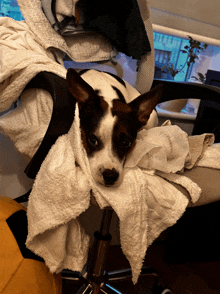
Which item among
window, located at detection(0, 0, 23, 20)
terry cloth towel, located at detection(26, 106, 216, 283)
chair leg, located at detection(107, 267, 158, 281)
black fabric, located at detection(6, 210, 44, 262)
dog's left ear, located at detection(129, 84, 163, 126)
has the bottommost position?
chair leg, located at detection(107, 267, 158, 281)

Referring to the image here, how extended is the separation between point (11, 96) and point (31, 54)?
179 millimetres

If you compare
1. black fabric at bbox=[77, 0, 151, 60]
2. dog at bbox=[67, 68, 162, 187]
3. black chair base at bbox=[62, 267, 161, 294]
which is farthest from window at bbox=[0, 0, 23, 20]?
black chair base at bbox=[62, 267, 161, 294]

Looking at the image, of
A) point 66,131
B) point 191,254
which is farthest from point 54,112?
point 191,254

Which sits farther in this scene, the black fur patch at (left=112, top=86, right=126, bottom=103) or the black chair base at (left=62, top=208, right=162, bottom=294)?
the black fur patch at (left=112, top=86, right=126, bottom=103)

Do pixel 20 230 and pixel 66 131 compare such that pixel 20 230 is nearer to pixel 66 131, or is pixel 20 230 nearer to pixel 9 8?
pixel 66 131

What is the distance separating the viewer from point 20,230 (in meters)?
0.99

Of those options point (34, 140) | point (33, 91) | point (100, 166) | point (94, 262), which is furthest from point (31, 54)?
point (94, 262)

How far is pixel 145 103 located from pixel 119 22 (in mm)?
587

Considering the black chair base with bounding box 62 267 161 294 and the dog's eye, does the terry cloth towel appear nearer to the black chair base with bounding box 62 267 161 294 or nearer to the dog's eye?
the dog's eye

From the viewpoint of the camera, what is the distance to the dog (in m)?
0.93

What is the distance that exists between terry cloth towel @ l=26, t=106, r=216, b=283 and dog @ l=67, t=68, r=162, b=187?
5cm

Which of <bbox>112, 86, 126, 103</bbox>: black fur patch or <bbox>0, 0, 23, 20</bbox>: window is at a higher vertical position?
<bbox>0, 0, 23, 20</bbox>: window

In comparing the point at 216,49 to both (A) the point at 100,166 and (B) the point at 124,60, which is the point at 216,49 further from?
(A) the point at 100,166

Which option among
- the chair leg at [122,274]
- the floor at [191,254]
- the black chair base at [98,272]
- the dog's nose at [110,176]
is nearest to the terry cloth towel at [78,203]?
the dog's nose at [110,176]
